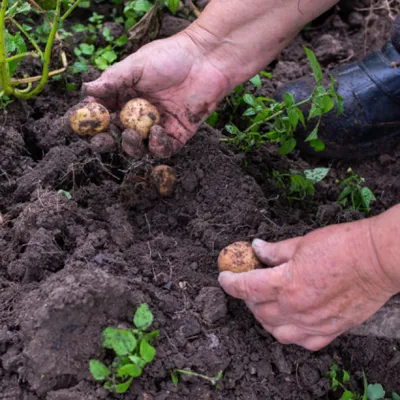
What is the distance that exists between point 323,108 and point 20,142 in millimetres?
1258

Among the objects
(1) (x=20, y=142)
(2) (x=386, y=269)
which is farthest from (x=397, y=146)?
(1) (x=20, y=142)

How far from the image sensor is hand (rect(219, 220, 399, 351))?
1546 mm

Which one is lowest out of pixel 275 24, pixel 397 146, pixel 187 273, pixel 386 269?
pixel 397 146

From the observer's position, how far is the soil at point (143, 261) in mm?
1627

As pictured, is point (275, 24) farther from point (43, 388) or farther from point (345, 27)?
point (43, 388)

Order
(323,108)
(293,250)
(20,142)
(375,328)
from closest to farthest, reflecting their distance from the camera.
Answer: (293,250) < (375,328) < (323,108) < (20,142)

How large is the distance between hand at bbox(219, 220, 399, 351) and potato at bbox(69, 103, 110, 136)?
0.82 metres

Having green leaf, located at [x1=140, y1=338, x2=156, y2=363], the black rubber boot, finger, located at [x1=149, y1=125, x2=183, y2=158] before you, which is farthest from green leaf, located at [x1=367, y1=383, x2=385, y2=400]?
the black rubber boot

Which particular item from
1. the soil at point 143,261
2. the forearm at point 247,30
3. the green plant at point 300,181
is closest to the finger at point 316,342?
the soil at point 143,261

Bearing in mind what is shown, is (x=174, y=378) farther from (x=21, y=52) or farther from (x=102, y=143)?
(x=21, y=52)

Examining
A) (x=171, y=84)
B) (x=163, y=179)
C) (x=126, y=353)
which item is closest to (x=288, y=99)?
(x=171, y=84)

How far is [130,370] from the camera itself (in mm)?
1536

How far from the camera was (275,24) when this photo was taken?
89.0 inches

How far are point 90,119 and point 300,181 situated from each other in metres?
0.88
